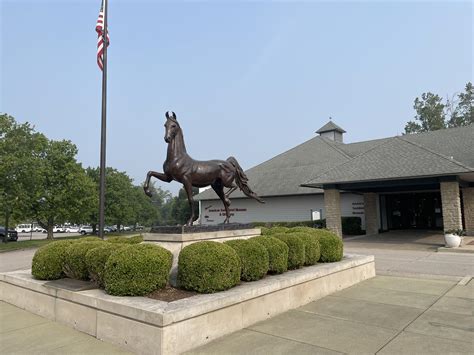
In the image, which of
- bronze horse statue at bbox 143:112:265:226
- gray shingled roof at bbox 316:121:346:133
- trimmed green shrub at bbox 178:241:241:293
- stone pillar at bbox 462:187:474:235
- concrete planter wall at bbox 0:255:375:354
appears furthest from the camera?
gray shingled roof at bbox 316:121:346:133

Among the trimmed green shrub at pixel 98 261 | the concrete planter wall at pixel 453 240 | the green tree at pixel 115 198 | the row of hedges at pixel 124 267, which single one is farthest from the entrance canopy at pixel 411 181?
the green tree at pixel 115 198

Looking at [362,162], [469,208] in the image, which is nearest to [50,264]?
[362,162]

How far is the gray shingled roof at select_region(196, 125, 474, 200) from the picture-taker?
798 inches

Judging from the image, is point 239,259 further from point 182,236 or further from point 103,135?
point 103,135

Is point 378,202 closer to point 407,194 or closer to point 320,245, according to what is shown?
point 407,194

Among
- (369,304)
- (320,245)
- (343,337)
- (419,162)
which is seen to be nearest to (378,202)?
(419,162)

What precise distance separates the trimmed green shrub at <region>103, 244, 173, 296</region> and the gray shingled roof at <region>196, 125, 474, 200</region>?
1694 centimetres

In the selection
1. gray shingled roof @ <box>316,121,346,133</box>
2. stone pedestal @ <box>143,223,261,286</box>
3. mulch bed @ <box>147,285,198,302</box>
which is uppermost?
gray shingled roof @ <box>316,121,346,133</box>

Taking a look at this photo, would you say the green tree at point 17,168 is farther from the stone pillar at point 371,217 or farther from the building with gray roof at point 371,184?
the stone pillar at point 371,217

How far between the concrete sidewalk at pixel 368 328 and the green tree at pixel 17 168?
26.1 meters

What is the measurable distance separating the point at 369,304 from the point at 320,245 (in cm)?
244

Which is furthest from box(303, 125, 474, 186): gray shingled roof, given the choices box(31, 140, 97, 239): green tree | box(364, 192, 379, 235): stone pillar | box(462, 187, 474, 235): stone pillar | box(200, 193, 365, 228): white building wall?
box(31, 140, 97, 239): green tree

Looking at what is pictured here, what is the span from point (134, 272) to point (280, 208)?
2667 centimetres

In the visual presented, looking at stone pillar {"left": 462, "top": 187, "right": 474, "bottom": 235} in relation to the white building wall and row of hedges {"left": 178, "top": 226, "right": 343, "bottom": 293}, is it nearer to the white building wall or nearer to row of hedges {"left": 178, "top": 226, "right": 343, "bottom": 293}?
the white building wall
